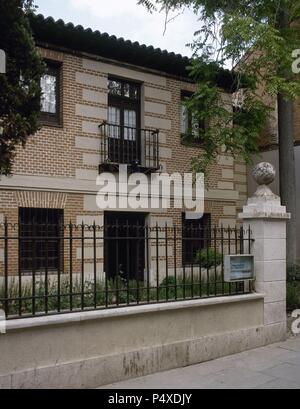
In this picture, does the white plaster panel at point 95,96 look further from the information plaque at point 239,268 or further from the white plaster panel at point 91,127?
the information plaque at point 239,268

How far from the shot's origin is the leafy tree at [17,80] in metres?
5.56

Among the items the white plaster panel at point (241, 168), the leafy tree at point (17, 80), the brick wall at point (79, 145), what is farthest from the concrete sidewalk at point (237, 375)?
the white plaster panel at point (241, 168)

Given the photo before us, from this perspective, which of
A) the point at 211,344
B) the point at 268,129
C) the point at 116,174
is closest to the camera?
the point at 211,344

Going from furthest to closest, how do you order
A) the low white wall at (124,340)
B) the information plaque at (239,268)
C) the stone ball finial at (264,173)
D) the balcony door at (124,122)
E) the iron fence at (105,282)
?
1. the balcony door at (124,122)
2. the stone ball finial at (264,173)
3. the information plaque at (239,268)
4. the iron fence at (105,282)
5. the low white wall at (124,340)

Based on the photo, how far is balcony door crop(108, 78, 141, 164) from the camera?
12430 mm

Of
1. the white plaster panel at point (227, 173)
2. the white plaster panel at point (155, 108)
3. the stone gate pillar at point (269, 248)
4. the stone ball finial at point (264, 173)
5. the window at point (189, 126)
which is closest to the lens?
the stone gate pillar at point (269, 248)

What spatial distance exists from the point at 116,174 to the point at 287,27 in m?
5.21

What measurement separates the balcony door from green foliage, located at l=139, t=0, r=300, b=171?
193 centimetres

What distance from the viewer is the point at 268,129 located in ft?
53.5

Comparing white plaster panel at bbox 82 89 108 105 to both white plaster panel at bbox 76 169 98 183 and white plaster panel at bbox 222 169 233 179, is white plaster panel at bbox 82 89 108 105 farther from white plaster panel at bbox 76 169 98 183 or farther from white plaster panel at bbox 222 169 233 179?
white plaster panel at bbox 222 169 233 179

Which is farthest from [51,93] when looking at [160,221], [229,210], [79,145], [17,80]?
[229,210]
